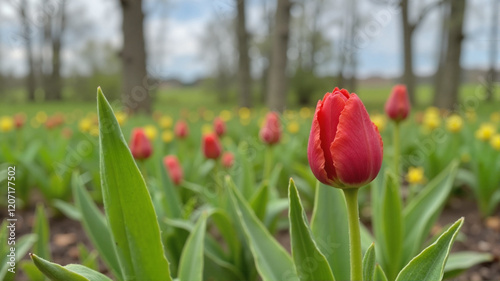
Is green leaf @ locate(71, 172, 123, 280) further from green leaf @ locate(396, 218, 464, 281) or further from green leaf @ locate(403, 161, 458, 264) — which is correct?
green leaf @ locate(403, 161, 458, 264)

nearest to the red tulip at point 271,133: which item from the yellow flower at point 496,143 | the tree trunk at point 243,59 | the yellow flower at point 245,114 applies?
the yellow flower at point 496,143

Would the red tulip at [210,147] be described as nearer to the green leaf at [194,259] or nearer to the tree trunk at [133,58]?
the green leaf at [194,259]

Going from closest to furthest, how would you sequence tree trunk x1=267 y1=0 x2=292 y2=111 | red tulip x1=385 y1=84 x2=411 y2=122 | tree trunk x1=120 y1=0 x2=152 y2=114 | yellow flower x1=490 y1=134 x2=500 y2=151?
red tulip x1=385 y1=84 x2=411 y2=122 < yellow flower x1=490 y1=134 x2=500 y2=151 < tree trunk x1=267 y1=0 x2=292 y2=111 < tree trunk x1=120 y1=0 x2=152 y2=114

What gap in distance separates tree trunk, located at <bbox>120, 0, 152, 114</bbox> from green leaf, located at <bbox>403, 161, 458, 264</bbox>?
745 cm

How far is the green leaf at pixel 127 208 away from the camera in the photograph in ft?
2.76

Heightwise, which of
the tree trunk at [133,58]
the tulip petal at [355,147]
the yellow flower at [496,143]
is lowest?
the yellow flower at [496,143]

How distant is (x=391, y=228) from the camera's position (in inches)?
63.2

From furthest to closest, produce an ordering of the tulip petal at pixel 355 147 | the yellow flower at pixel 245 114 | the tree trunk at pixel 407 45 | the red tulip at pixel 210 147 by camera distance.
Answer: the tree trunk at pixel 407 45, the yellow flower at pixel 245 114, the red tulip at pixel 210 147, the tulip petal at pixel 355 147

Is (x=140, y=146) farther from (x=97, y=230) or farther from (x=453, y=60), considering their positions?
(x=453, y=60)

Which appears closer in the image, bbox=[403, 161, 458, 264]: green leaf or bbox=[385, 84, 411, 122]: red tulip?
bbox=[403, 161, 458, 264]: green leaf

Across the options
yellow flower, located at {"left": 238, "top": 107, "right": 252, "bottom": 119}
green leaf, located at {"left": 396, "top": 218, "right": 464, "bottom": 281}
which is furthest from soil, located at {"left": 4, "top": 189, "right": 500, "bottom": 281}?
yellow flower, located at {"left": 238, "top": 107, "right": 252, "bottom": 119}

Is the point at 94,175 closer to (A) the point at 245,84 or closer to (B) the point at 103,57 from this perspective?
(A) the point at 245,84

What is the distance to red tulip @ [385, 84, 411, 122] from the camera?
1950 mm

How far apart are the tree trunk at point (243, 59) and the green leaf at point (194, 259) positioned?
37.4 ft
